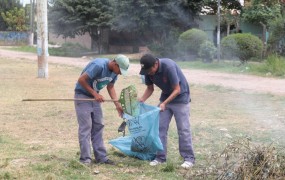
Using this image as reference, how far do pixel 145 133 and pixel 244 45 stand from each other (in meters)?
15.5

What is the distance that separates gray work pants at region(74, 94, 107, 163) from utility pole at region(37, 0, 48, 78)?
11227 mm

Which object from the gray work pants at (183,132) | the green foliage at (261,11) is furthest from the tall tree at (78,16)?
the gray work pants at (183,132)

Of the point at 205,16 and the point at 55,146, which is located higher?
the point at 205,16

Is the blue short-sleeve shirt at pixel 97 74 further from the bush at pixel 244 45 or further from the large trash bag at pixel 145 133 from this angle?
the bush at pixel 244 45

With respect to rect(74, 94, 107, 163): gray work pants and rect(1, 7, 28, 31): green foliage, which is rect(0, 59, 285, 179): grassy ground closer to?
rect(74, 94, 107, 163): gray work pants

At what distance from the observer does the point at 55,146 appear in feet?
22.7

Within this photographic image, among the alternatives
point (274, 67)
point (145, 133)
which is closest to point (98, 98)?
point (145, 133)

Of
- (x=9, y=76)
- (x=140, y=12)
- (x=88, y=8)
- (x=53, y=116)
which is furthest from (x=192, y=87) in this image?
(x=88, y=8)

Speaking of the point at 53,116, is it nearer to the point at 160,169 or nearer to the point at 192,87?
the point at 160,169

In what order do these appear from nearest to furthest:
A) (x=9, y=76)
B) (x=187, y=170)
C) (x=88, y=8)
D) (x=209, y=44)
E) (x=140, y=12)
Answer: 1. (x=187, y=170)
2. (x=9, y=76)
3. (x=209, y=44)
4. (x=140, y=12)
5. (x=88, y=8)

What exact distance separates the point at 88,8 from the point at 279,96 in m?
20.7

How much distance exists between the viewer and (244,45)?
67.4ft

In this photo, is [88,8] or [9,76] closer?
[9,76]

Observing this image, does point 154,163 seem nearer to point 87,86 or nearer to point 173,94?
point 173,94
